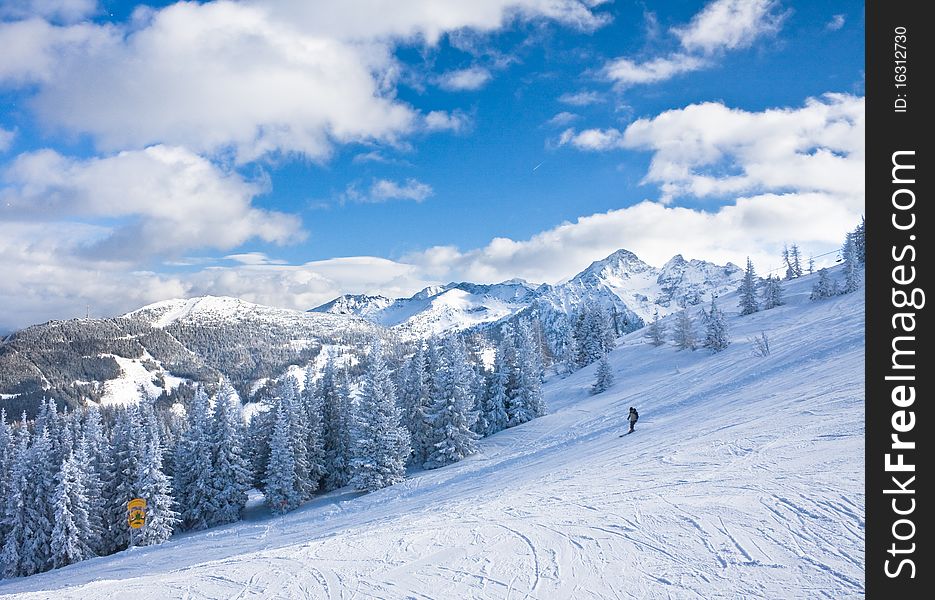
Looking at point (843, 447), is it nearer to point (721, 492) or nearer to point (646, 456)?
point (721, 492)

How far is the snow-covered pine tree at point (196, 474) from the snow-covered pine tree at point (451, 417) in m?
17.8

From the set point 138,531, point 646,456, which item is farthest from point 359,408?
point 646,456

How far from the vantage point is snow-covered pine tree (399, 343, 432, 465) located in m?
39.9

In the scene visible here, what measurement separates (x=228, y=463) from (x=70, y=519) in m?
10.7

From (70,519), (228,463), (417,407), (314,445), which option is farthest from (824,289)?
(70,519)

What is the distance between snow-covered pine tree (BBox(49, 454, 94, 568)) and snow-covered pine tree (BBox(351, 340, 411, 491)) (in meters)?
20.7

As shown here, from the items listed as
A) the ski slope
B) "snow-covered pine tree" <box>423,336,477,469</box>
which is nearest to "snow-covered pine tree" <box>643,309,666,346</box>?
"snow-covered pine tree" <box>423,336,477,469</box>

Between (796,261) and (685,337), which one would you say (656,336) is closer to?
(685,337)

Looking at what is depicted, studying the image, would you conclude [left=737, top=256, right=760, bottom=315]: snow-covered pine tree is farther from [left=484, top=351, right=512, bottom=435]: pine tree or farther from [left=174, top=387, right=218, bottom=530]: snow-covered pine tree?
[left=174, top=387, right=218, bottom=530]: snow-covered pine tree

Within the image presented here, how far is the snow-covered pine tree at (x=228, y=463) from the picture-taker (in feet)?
125

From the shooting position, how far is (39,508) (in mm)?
36000

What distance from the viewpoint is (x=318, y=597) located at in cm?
827

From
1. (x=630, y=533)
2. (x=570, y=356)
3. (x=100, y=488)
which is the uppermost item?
(x=630, y=533)
